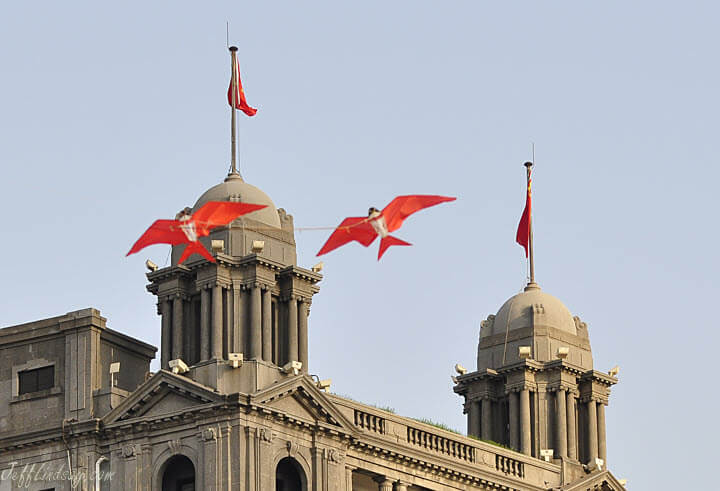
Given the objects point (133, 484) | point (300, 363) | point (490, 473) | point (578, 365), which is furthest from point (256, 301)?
point (578, 365)

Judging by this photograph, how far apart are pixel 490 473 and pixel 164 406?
60.9 ft

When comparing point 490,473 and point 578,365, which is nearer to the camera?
point 490,473

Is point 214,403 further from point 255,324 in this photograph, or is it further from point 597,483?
point 597,483

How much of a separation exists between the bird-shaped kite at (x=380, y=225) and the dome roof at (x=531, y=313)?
173 ft

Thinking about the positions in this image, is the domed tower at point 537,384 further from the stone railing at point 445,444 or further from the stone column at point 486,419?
the stone railing at point 445,444

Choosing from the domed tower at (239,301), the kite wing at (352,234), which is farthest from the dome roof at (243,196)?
the kite wing at (352,234)

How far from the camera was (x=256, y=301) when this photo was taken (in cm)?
10150

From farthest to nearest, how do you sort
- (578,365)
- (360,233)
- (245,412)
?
(578,365) → (245,412) → (360,233)

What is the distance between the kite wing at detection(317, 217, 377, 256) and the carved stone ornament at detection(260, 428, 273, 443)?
28535 mm

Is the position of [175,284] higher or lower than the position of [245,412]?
higher

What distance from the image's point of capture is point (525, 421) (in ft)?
394

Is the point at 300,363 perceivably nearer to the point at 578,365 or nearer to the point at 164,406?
the point at 164,406

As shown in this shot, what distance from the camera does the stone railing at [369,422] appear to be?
343 feet

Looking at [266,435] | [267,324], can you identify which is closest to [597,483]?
[267,324]
